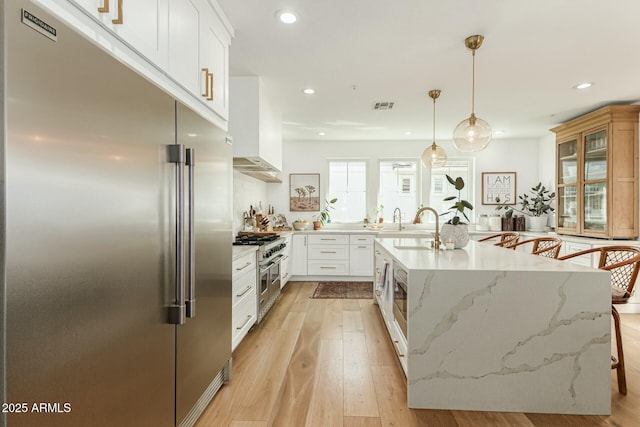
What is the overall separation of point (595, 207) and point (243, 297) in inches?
175

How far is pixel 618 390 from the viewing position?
6.62ft

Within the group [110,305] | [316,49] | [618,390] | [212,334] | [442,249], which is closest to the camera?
[110,305]

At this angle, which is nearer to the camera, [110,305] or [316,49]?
[110,305]

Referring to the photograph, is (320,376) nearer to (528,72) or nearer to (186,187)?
(186,187)

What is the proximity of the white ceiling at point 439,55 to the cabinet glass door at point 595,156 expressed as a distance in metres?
0.39

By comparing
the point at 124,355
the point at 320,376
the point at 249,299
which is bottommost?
the point at 320,376

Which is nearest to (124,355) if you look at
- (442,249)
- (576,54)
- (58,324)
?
(58,324)

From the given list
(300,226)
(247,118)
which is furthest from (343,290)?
(247,118)

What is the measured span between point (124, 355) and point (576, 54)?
12.1 ft

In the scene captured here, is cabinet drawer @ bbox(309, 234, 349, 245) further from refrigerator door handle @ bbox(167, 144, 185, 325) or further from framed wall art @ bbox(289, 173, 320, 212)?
refrigerator door handle @ bbox(167, 144, 185, 325)

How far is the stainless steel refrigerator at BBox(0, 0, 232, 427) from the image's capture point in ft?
2.29

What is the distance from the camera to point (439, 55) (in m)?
2.71

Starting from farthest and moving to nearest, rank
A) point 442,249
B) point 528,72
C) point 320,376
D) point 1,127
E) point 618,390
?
point 528,72 < point 442,249 < point 320,376 < point 618,390 < point 1,127

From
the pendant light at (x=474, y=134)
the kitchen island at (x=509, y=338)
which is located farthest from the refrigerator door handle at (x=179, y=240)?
the pendant light at (x=474, y=134)
